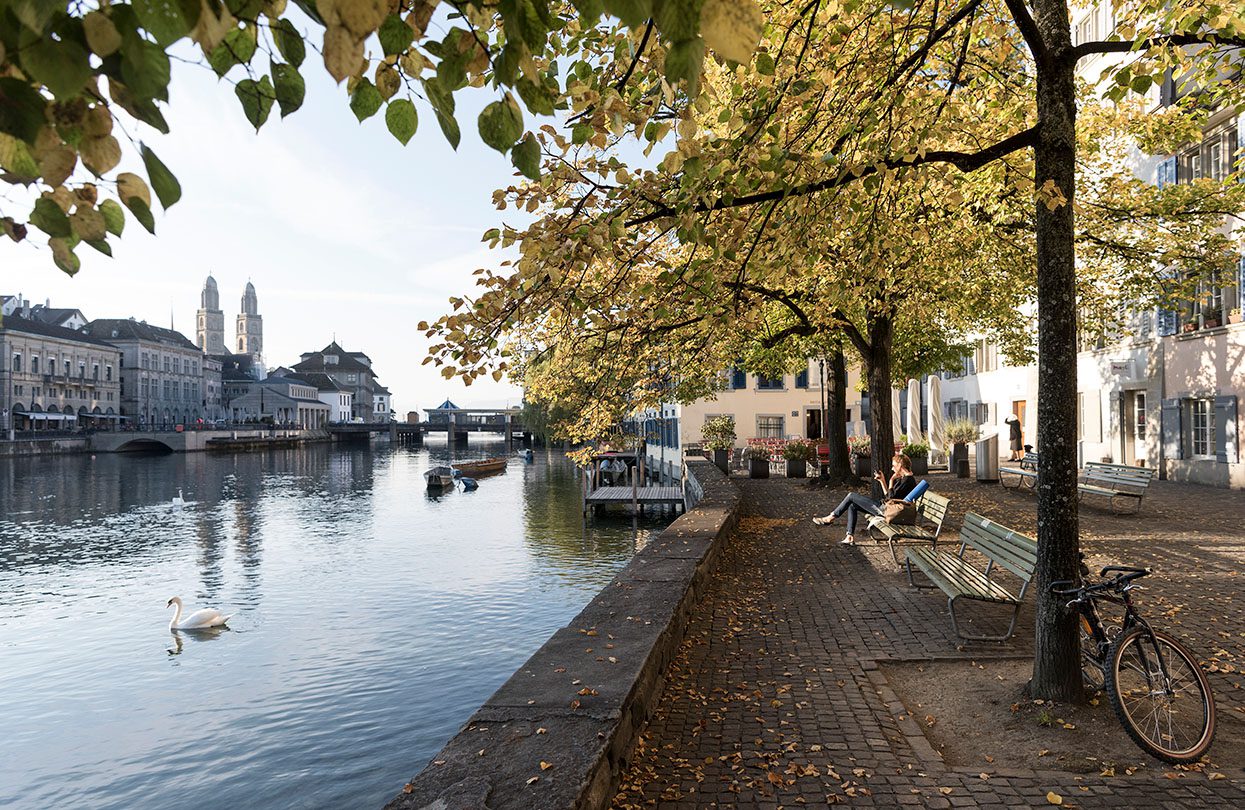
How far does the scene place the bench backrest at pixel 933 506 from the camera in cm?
1244

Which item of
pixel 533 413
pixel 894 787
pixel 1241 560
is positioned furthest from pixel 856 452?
pixel 533 413

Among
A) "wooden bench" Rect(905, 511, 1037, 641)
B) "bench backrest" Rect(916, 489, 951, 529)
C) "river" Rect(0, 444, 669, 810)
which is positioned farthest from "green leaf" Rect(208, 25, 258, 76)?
"bench backrest" Rect(916, 489, 951, 529)

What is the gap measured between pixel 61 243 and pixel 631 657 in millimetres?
4636

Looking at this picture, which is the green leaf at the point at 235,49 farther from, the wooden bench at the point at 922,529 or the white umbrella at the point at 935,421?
the white umbrella at the point at 935,421

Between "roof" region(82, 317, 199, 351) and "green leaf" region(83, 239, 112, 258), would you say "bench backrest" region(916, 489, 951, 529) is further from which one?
"roof" region(82, 317, 199, 351)

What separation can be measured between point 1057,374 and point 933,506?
769 centimetres

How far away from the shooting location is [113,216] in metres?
2.20

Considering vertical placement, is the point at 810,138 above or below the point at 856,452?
above

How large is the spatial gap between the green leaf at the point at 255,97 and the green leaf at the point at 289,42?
0.11 m

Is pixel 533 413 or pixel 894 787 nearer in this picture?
pixel 894 787

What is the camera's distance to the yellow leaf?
1842 millimetres

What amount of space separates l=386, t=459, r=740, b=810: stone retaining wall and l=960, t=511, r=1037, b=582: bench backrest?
10.1ft

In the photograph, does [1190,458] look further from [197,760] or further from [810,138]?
[197,760]

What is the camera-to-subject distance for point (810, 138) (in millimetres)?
7250
